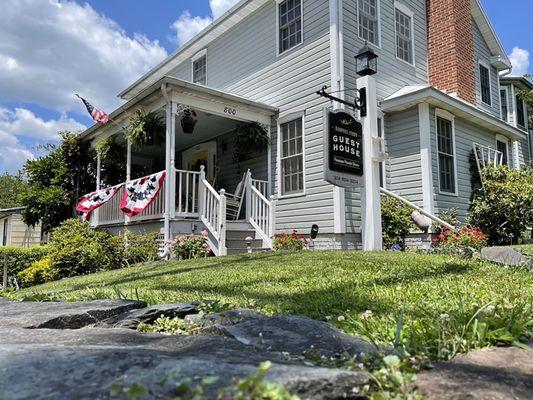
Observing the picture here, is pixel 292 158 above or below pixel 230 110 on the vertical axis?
below

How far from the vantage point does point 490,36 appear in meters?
13.3

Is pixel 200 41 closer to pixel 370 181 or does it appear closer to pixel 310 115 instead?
pixel 310 115

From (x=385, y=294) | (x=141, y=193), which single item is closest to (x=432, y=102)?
(x=141, y=193)

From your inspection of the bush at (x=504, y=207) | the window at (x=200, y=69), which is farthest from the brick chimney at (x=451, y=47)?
the window at (x=200, y=69)

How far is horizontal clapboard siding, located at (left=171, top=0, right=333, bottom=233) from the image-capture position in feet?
Result: 30.0

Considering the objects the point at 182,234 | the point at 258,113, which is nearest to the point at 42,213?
the point at 182,234

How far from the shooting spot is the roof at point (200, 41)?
11.2m

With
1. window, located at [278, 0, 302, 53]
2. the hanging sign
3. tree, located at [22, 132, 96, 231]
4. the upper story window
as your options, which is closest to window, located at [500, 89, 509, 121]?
the upper story window

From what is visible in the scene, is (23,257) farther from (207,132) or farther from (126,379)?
(126,379)

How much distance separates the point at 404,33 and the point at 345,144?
6.17 m

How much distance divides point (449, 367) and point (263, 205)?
7.84 metres

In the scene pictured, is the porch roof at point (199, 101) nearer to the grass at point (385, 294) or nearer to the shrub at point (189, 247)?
the shrub at point (189, 247)

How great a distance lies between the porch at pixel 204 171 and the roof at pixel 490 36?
24.5 feet

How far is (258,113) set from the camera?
33.0 ft
